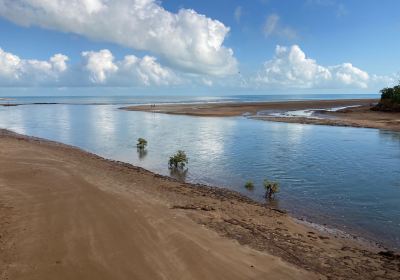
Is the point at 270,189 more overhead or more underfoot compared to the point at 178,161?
more underfoot

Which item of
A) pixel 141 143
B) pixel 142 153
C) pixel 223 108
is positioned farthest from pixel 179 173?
pixel 223 108

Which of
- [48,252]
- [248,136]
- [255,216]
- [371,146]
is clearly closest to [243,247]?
[255,216]

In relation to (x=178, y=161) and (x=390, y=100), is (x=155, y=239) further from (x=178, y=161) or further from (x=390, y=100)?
(x=390, y=100)

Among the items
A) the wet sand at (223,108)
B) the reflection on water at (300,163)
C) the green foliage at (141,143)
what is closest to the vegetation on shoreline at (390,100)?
the reflection on water at (300,163)

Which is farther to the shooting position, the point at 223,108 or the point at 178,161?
the point at 223,108

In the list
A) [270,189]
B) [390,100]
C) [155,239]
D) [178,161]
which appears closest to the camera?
[155,239]

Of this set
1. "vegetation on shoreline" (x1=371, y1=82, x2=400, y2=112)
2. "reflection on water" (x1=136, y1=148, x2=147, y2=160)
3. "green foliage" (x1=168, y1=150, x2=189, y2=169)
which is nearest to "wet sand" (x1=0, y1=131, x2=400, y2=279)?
"green foliage" (x1=168, y1=150, x2=189, y2=169)
